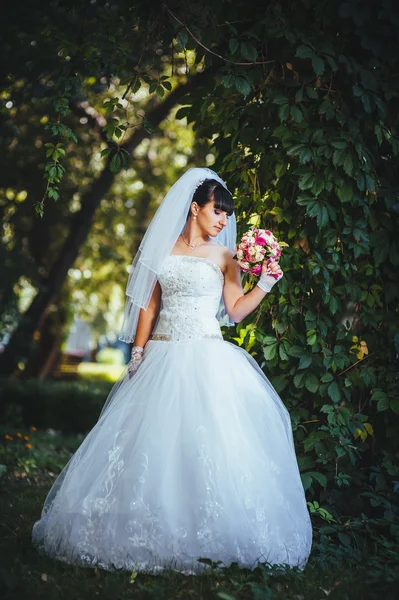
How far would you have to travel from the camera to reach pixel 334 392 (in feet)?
13.6

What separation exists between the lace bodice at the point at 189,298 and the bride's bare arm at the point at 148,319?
115mm

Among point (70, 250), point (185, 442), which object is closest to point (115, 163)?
point (185, 442)

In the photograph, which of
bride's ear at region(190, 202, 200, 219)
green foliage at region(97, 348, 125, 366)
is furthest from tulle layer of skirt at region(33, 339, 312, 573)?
green foliage at region(97, 348, 125, 366)

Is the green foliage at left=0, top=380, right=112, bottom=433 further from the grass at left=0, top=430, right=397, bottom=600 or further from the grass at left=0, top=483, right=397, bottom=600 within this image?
the grass at left=0, top=483, right=397, bottom=600

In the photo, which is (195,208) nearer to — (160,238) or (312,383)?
(160,238)

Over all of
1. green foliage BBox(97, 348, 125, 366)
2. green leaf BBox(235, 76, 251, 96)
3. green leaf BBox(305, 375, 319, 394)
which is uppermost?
green leaf BBox(235, 76, 251, 96)

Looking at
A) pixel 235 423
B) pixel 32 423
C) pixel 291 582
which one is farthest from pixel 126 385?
pixel 32 423

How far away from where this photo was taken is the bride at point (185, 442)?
341 centimetres

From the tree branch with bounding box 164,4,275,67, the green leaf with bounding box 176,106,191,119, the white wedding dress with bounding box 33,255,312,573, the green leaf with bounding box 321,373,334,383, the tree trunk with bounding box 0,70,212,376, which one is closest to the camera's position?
the white wedding dress with bounding box 33,255,312,573

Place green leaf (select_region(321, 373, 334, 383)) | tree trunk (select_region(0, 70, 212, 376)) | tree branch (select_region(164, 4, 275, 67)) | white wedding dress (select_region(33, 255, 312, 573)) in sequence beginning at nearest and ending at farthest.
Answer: white wedding dress (select_region(33, 255, 312, 573)) < tree branch (select_region(164, 4, 275, 67)) < green leaf (select_region(321, 373, 334, 383)) < tree trunk (select_region(0, 70, 212, 376))

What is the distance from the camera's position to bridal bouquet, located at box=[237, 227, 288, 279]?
3.83 m

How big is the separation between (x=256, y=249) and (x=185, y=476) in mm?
1275

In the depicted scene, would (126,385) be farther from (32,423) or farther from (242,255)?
(32,423)

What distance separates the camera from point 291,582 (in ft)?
11.0
